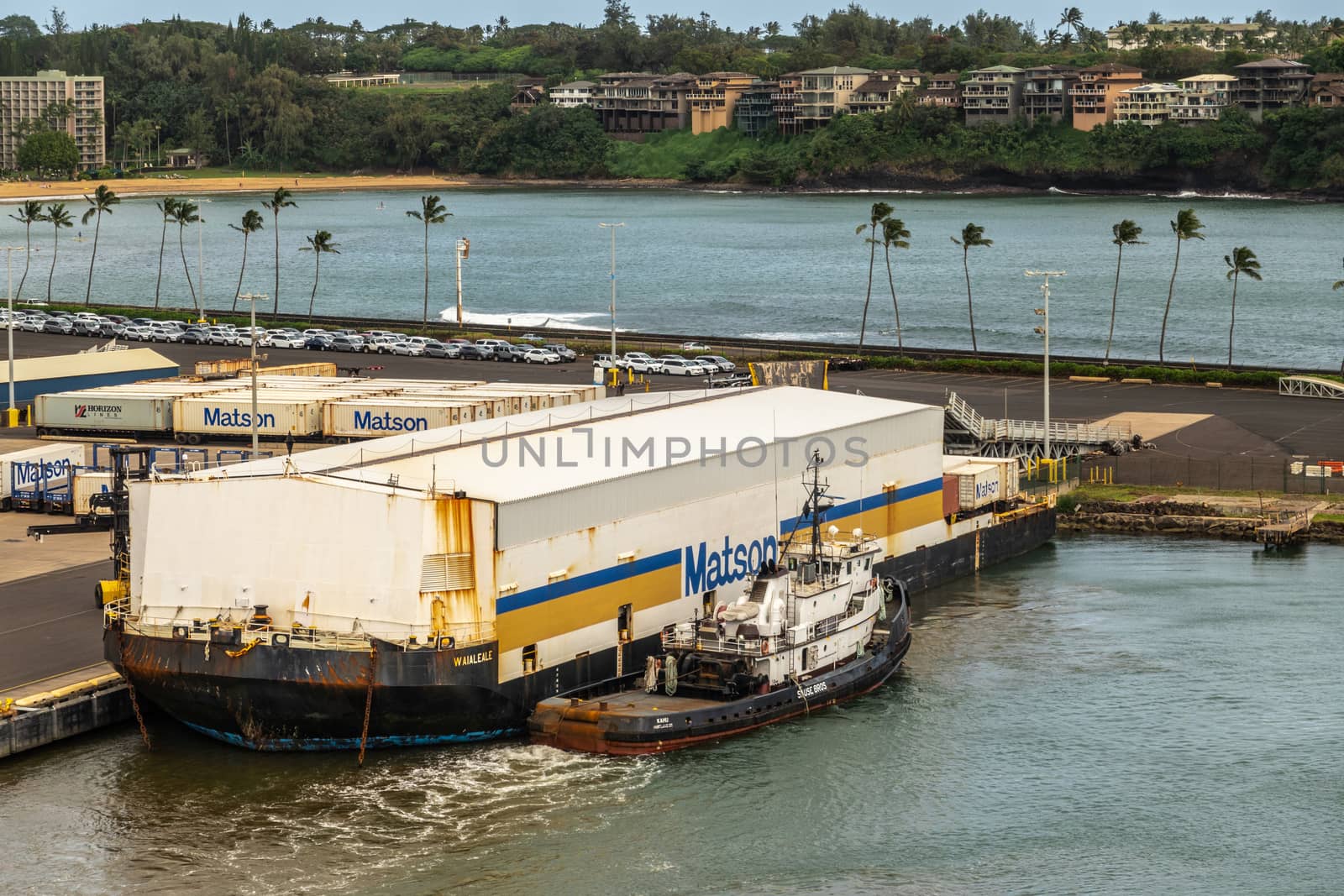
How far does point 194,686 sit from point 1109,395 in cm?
6460

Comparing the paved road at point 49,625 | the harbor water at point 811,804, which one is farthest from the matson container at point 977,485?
the paved road at point 49,625

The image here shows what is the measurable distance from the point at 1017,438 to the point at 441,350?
152ft

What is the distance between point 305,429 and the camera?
247ft

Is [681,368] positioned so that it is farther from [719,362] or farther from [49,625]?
[49,625]

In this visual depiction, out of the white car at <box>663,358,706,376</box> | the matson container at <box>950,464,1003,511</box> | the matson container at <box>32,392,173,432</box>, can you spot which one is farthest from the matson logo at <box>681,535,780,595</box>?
the white car at <box>663,358,706,376</box>

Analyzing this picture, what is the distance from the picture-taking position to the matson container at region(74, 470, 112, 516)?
6762cm

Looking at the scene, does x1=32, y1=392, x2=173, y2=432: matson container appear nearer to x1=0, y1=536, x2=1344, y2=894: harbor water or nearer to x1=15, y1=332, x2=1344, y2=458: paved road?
x1=15, y1=332, x2=1344, y2=458: paved road

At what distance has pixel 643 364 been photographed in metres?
110

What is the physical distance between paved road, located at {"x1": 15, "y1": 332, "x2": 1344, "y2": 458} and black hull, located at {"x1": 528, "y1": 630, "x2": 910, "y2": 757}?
133ft

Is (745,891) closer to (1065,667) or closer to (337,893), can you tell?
(337,893)

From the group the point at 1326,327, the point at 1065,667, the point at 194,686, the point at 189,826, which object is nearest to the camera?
the point at 189,826

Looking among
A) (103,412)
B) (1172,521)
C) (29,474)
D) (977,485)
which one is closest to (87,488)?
(29,474)

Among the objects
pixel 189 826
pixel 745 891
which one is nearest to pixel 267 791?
pixel 189 826

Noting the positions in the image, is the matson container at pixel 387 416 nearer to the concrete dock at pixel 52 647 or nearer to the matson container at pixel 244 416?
the matson container at pixel 244 416
